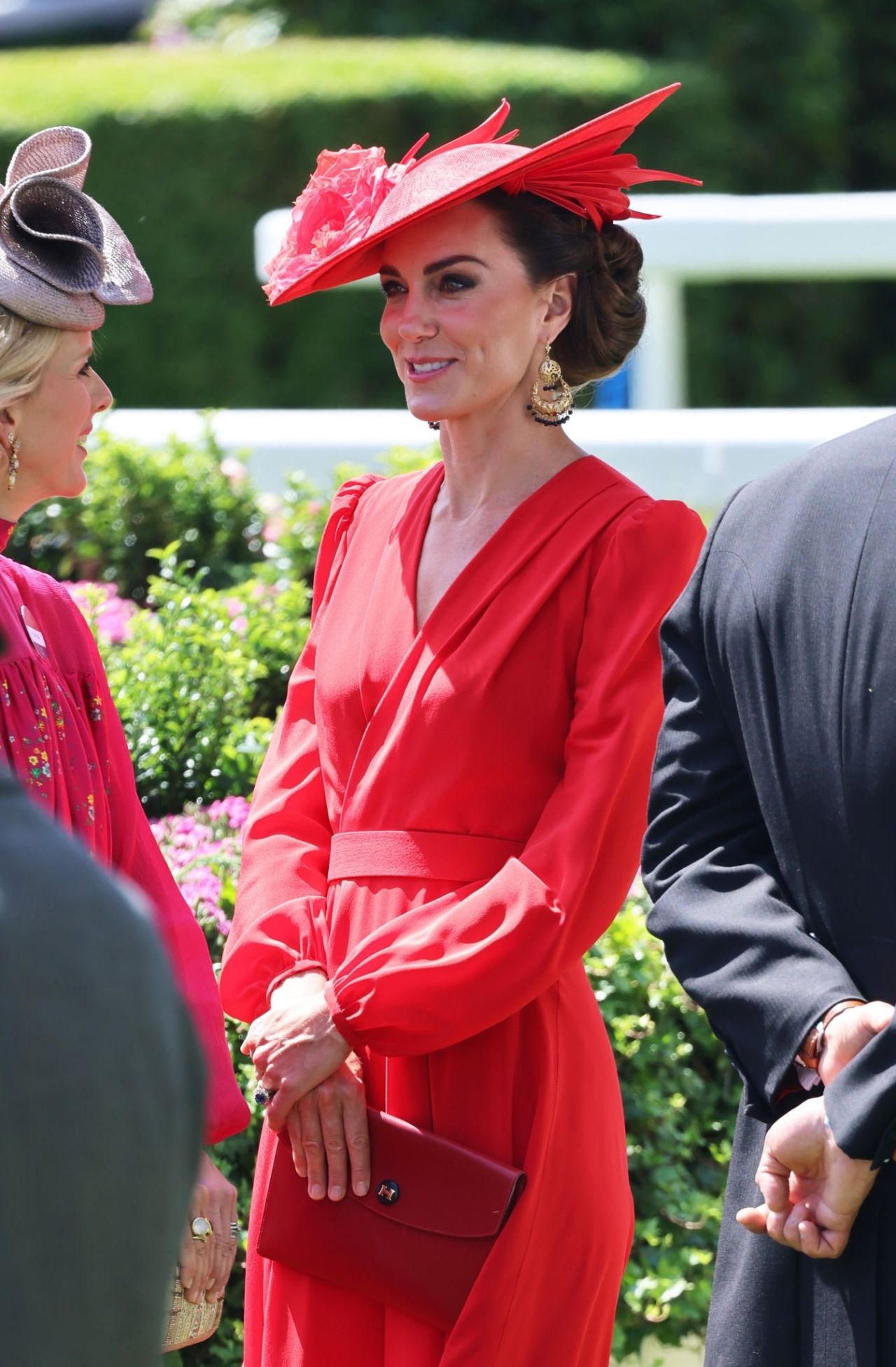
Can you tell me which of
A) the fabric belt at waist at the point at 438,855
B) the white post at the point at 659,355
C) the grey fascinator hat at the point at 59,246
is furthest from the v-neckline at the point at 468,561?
the white post at the point at 659,355

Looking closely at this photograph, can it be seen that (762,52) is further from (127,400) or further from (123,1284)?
(123,1284)

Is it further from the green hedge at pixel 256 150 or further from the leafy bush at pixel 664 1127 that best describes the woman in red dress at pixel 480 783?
the green hedge at pixel 256 150

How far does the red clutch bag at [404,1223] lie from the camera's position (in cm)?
245

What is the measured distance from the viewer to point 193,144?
1269cm

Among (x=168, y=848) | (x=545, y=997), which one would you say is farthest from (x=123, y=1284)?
(x=168, y=848)

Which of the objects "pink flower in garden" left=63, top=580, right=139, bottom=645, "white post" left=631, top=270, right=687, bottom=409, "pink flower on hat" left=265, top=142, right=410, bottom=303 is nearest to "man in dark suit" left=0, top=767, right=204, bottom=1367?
"pink flower on hat" left=265, top=142, right=410, bottom=303

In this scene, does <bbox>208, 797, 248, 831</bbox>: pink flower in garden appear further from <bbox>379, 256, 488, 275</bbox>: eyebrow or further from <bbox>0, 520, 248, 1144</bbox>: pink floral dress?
<bbox>379, 256, 488, 275</bbox>: eyebrow

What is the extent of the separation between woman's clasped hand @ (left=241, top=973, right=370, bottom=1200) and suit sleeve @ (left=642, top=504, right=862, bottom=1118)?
1.87ft

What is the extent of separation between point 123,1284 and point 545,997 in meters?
1.61

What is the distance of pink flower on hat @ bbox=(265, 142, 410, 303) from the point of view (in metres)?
2.83

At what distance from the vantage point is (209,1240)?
2.41m

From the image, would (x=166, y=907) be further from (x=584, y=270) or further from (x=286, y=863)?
(x=584, y=270)

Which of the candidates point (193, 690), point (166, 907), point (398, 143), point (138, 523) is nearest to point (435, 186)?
point (166, 907)

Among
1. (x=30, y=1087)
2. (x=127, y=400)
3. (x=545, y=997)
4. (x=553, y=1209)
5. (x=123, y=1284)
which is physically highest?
(x=30, y=1087)
